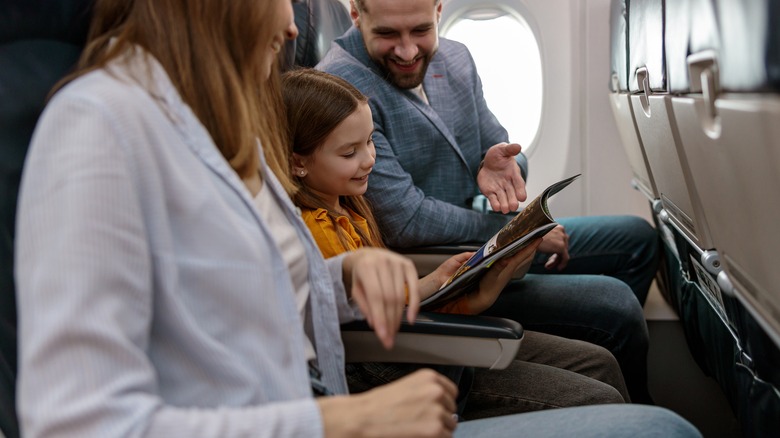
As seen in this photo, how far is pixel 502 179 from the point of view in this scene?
2350mm

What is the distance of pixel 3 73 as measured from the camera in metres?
0.94

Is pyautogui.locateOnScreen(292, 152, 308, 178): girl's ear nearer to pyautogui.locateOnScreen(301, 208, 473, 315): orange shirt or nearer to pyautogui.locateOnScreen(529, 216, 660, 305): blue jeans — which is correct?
pyautogui.locateOnScreen(301, 208, 473, 315): orange shirt

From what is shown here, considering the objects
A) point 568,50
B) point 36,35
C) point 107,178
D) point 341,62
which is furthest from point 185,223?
point 568,50

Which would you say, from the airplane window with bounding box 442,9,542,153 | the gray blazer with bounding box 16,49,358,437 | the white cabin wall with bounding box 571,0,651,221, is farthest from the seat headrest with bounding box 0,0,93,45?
the airplane window with bounding box 442,9,542,153

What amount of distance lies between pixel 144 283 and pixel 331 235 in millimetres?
889

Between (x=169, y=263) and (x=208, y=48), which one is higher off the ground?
(x=208, y=48)

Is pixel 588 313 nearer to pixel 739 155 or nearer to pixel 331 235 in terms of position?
pixel 331 235

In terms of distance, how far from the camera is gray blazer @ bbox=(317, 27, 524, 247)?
7.06ft

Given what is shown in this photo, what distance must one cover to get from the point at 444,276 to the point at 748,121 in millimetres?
964

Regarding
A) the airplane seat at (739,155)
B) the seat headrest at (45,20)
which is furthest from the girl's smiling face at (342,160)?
the seat headrest at (45,20)

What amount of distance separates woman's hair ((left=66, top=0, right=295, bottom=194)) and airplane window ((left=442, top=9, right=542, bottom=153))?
2.77 m

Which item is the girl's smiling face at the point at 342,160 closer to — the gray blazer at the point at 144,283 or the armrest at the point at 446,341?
the armrest at the point at 446,341

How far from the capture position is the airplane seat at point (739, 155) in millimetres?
917

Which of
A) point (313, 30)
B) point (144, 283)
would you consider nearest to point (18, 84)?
point (144, 283)
